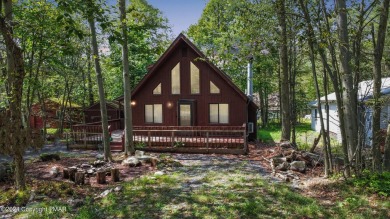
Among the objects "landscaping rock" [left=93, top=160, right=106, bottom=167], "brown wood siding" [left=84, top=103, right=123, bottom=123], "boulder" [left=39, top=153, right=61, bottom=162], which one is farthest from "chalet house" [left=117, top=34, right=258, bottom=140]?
"landscaping rock" [left=93, top=160, right=106, bottom=167]

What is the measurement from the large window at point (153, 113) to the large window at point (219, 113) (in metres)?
3.69

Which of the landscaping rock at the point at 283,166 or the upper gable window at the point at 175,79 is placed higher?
the upper gable window at the point at 175,79

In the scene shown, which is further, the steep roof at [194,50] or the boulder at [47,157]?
the steep roof at [194,50]

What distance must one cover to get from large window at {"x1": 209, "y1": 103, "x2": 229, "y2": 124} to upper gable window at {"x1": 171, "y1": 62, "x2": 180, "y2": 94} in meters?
2.70

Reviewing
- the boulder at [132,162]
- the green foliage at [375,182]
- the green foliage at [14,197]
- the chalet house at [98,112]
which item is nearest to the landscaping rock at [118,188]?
the green foliage at [14,197]

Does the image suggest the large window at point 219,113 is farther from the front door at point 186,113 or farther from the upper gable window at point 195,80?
the upper gable window at point 195,80

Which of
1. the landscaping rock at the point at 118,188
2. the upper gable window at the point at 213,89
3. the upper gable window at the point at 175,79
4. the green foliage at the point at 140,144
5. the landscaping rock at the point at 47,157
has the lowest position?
the landscaping rock at the point at 118,188

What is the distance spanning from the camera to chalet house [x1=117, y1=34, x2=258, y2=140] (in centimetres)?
1858

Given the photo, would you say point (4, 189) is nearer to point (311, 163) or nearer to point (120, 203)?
point (120, 203)

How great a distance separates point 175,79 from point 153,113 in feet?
9.61

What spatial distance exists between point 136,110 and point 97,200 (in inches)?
525

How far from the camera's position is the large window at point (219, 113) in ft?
61.7

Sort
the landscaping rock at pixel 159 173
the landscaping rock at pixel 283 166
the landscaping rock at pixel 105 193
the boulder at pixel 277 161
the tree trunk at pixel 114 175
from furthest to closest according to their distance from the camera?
1. the boulder at pixel 277 161
2. the landscaping rock at pixel 283 166
3. the landscaping rock at pixel 159 173
4. the tree trunk at pixel 114 175
5. the landscaping rock at pixel 105 193

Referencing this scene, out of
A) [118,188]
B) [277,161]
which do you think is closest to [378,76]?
[277,161]
